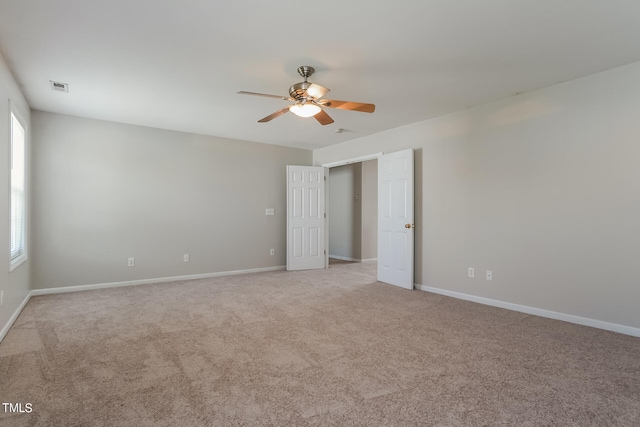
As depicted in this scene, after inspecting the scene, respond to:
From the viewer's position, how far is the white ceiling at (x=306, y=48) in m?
2.24

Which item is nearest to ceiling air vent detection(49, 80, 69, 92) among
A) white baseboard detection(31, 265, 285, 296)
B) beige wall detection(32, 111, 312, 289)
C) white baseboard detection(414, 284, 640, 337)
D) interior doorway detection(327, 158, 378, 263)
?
beige wall detection(32, 111, 312, 289)

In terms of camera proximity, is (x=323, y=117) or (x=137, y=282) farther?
(x=137, y=282)

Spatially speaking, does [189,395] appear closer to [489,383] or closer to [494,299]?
[489,383]

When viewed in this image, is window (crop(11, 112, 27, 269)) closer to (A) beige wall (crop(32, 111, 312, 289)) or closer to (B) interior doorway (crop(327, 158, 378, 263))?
(A) beige wall (crop(32, 111, 312, 289))

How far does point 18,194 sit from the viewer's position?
387 cm

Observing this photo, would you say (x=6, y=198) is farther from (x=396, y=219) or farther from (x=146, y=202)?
(x=396, y=219)

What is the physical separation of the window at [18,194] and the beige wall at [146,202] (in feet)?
1.55

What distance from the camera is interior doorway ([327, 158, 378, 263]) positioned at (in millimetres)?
7676

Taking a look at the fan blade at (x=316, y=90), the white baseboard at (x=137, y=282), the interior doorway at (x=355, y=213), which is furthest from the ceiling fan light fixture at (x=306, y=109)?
the interior doorway at (x=355, y=213)

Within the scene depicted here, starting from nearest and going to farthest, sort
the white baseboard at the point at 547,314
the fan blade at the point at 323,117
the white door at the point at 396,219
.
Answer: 1. the white baseboard at the point at 547,314
2. the fan blade at the point at 323,117
3. the white door at the point at 396,219

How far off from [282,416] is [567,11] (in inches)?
121

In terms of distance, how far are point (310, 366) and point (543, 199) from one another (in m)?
2.96

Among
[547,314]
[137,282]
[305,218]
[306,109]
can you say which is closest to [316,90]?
[306,109]

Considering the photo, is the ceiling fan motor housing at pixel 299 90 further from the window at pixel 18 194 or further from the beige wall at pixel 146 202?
the beige wall at pixel 146 202
